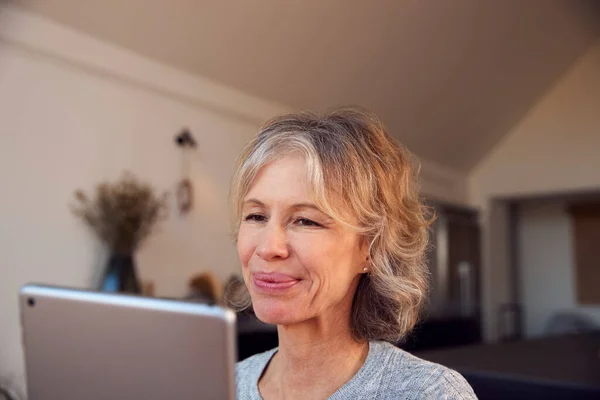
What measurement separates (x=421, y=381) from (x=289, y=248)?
0.31m

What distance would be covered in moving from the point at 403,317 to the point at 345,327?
114mm

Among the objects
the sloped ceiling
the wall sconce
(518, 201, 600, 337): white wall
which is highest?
the sloped ceiling

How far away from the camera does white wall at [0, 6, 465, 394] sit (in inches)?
116

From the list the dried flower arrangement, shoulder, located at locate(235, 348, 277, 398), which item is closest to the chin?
shoulder, located at locate(235, 348, 277, 398)

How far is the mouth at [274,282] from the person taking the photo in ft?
3.44

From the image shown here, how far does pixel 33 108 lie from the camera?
306 centimetres

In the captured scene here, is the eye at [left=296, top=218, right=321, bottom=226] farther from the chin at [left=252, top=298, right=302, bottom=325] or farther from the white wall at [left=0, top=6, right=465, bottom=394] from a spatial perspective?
the white wall at [left=0, top=6, right=465, bottom=394]

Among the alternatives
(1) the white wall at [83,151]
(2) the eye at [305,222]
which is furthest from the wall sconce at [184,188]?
(2) the eye at [305,222]

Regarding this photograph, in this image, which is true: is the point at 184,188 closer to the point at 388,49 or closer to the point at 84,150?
the point at 84,150

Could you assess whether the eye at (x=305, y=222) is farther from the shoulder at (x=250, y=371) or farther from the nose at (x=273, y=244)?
the shoulder at (x=250, y=371)

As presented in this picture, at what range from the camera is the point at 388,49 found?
4738mm

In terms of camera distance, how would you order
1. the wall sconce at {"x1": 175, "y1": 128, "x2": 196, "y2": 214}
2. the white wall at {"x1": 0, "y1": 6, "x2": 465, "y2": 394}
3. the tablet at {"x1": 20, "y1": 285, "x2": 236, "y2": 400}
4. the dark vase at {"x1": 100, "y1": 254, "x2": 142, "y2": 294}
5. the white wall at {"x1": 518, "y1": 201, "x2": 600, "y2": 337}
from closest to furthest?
the tablet at {"x1": 20, "y1": 285, "x2": 236, "y2": 400}, the white wall at {"x1": 0, "y1": 6, "x2": 465, "y2": 394}, the dark vase at {"x1": 100, "y1": 254, "x2": 142, "y2": 294}, the wall sconce at {"x1": 175, "y1": 128, "x2": 196, "y2": 214}, the white wall at {"x1": 518, "y1": 201, "x2": 600, "y2": 337}

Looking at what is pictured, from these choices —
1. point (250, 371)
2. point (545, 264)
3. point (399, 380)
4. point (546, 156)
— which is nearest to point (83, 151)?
point (250, 371)

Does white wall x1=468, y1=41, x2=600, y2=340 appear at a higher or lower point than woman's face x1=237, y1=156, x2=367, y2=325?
higher
